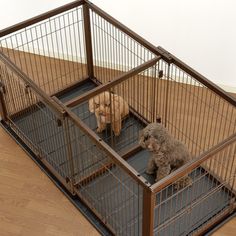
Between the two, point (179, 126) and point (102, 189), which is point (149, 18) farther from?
point (102, 189)

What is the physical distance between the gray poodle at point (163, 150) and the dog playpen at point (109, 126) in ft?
0.36

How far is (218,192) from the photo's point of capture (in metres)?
3.03

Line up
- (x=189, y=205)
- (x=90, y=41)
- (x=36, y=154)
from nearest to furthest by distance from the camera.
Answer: (x=189, y=205) < (x=36, y=154) < (x=90, y=41)

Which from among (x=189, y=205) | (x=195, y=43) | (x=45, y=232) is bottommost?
(x=45, y=232)

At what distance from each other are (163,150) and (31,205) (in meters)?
0.83

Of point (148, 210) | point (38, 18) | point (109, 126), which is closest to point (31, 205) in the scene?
point (109, 126)

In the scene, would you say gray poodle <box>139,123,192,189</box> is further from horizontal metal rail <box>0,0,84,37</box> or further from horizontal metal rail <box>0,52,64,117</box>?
horizontal metal rail <box>0,0,84,37</box>

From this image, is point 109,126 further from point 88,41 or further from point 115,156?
point 115,156

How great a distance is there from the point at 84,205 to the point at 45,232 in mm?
262

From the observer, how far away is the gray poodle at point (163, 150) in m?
2.79

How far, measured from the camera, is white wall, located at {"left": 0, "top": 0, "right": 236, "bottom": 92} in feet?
11.4

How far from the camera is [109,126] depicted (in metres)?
3.40

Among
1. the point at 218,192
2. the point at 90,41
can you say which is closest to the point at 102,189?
the point at 218,192

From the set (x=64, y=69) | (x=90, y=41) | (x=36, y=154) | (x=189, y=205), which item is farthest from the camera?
(x=64, y=69)
